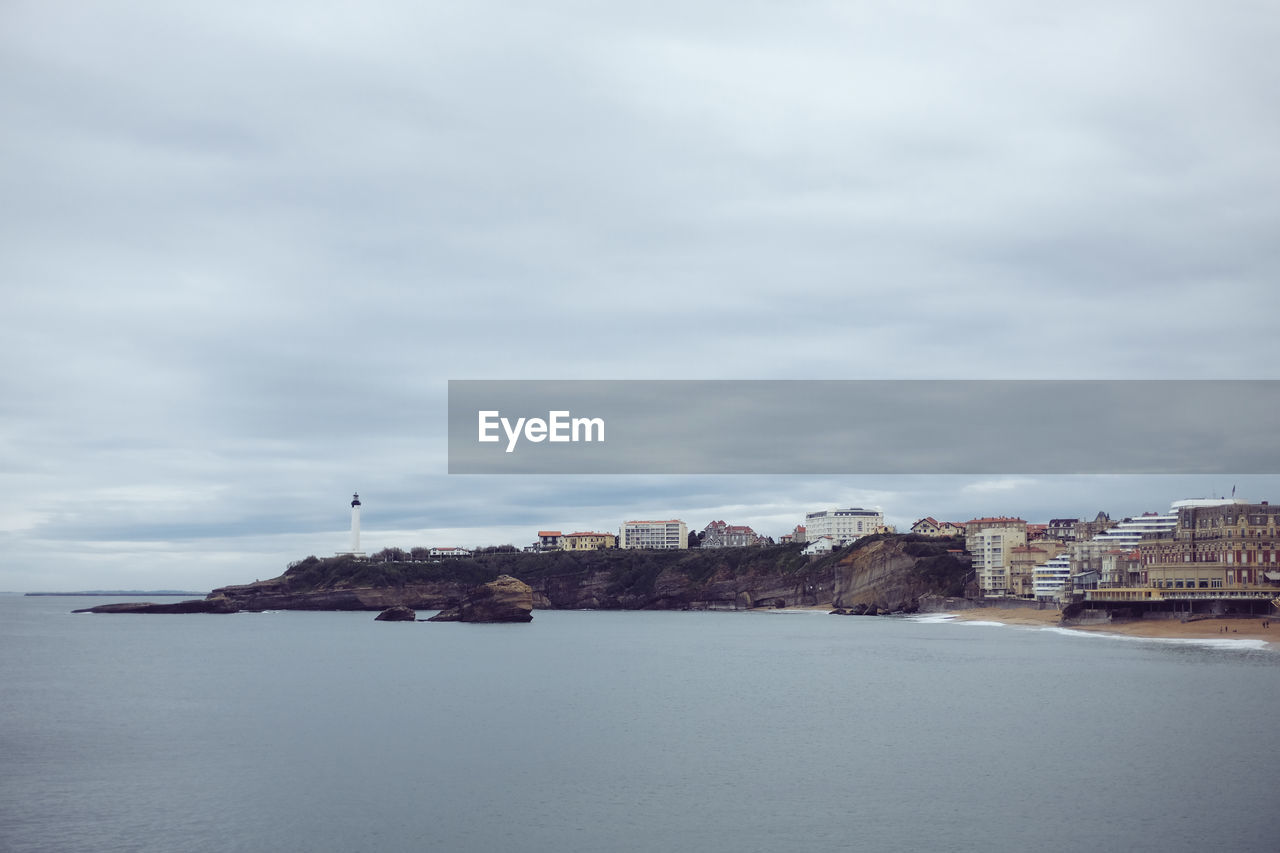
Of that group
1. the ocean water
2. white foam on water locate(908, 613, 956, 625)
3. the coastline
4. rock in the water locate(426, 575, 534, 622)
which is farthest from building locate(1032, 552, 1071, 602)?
the ocean water

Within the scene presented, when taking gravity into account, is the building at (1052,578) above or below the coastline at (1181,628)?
above

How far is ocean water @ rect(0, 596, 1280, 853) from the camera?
96.6 ft

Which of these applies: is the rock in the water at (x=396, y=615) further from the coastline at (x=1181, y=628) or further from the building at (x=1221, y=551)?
the building at (x=1221, y=551)

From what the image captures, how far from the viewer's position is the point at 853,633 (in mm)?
126188

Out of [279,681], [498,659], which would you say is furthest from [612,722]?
[498,659]

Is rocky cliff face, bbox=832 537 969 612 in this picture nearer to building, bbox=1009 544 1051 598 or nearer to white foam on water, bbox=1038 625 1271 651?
building, bbox=1009 544 1051 598

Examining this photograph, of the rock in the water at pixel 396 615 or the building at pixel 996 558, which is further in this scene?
the building at pixel 996 558

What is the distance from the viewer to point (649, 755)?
41.0 metres

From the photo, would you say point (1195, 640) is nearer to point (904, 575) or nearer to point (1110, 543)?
point (1110, 543)

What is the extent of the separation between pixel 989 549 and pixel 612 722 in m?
156

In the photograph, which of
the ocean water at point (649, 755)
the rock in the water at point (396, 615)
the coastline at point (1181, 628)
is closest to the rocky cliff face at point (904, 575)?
the coastline at point (1181, 628)

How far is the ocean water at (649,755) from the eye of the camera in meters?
29.4

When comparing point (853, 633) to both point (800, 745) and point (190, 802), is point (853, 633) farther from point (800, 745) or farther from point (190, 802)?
point (190, 802)

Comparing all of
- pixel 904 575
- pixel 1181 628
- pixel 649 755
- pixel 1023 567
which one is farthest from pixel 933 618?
pixel 649 755
